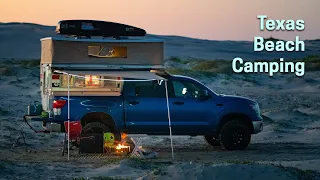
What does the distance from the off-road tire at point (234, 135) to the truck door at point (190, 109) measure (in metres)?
0.31

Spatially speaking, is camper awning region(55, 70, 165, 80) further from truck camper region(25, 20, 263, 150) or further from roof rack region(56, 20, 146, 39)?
roof rack region(56, 20, 146, 39)

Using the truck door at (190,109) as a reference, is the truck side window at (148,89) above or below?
above

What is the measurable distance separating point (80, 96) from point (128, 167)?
2.98 meters

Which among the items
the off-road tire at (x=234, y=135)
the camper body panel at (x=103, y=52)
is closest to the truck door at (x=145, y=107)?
the camper body panel at (x=103, y=52)

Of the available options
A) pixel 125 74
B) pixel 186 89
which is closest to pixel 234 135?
pixel 186 89

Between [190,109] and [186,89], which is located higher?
[186,89]

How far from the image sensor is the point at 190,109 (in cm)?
1634

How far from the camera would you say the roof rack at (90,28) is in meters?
16.1

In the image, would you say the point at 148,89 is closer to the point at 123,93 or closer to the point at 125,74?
the point at 123,93

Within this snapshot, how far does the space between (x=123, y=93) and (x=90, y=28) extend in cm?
150

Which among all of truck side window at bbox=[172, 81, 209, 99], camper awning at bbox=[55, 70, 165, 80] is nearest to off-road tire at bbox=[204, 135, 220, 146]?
truck side window at bbox=[172, 81, 209, 99]

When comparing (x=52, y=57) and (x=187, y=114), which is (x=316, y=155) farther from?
(x=52, y=57)

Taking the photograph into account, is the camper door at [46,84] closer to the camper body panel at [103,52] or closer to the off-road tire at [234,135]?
the camper body panel at [103,52]

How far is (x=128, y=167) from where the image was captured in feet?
44.0
